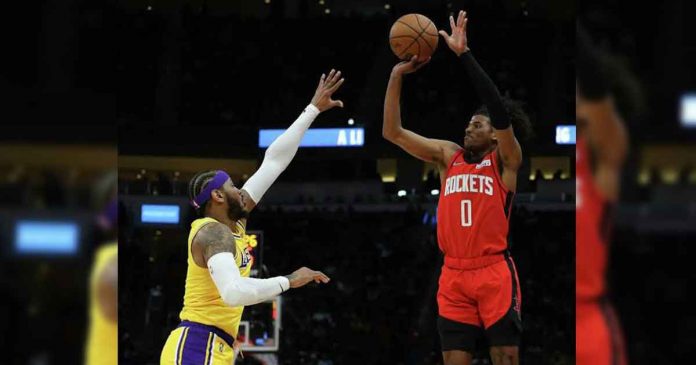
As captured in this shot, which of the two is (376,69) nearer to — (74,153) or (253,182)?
(253,182)

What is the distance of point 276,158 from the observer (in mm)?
5840

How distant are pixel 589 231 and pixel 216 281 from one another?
320 centimetres

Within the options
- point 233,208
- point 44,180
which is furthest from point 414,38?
point 44,180

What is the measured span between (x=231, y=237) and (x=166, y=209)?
9.76 meters

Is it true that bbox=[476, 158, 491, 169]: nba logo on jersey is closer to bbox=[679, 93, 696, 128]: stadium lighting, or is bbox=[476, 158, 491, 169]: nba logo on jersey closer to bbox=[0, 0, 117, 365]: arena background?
bbox=[0, 0, 117, 365]: arena background

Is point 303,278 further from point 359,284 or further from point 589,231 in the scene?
point 359,284

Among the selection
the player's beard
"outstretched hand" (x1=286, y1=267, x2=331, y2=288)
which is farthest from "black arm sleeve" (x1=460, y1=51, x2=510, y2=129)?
the player's beard

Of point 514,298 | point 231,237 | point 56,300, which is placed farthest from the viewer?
point 514,298

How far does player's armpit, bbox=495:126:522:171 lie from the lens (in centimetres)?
524

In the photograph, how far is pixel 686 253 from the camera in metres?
1.29

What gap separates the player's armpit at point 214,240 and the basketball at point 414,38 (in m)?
1.95

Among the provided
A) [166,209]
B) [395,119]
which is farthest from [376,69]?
[395,119]

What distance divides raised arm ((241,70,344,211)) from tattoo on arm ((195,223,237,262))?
3.39ft

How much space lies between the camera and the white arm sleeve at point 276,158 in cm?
568
